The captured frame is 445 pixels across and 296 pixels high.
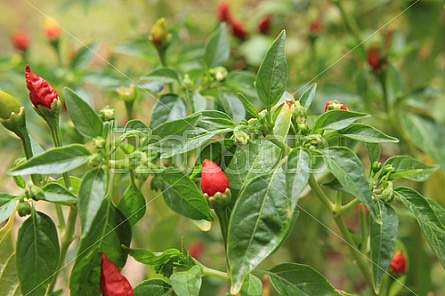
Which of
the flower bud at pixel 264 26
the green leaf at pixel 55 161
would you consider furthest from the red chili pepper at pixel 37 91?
the flower bud at pixel 264 26

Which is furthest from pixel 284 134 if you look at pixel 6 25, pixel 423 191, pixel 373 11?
pixel 6 25

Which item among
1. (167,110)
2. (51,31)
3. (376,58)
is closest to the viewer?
(167,110)

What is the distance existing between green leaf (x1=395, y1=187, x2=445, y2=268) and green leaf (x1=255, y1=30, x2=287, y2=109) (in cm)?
14

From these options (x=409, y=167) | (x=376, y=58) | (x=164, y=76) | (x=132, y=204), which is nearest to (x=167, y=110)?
(x=164, y=76)

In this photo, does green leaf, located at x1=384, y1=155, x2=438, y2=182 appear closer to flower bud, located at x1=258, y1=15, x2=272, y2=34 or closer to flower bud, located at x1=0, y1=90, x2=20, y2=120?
flower bud, located at x1=0, y1=90, x2=20, y2=120

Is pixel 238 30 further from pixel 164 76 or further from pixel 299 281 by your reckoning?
pixel 299 281

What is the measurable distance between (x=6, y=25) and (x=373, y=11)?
1113 mm

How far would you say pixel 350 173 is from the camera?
19.0 inches

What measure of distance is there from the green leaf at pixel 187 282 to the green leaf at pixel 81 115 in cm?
15

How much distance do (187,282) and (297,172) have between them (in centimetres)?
14

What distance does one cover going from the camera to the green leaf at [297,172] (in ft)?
1.51

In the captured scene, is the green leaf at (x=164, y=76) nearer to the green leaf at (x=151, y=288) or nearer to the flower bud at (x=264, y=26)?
the green leaf at (x=151, y=288)

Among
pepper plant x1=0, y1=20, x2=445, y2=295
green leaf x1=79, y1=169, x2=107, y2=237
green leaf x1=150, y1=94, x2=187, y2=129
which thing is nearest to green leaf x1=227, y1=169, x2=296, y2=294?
pepper plant x1=0, y1=20, x2=445, y2=295

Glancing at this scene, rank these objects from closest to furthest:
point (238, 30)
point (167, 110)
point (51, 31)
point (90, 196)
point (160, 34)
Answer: point (90, 196) < point (167, 110) < point (160, 34) < point (51, 31) < point (238, 30)
